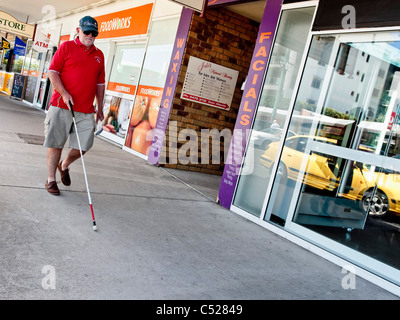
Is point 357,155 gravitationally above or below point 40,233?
above

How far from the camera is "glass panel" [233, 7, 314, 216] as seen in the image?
15.2 feet

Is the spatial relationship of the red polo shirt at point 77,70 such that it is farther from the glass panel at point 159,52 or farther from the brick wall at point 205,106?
the glass panel at point 159,52

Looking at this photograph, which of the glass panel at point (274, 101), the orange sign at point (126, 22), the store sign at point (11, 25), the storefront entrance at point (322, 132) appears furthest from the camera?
the store sign at point (11, 25)

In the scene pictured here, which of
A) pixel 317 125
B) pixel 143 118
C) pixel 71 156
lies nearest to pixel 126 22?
pixel 143 118

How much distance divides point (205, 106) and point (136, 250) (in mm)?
4813

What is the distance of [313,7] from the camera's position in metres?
4.41

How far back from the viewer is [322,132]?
4309 mm

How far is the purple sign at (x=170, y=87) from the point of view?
7.01 meters

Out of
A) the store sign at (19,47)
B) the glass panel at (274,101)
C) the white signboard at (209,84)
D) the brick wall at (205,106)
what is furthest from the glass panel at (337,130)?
the store sign at (19,47)

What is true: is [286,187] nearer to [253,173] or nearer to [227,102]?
[253,173]

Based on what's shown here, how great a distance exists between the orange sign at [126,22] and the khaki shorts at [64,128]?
5234mm

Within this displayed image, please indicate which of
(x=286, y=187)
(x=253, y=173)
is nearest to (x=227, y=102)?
(x=253, y=173)

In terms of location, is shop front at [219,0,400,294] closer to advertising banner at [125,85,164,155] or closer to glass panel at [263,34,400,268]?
glass panel at [263,34,400,268]

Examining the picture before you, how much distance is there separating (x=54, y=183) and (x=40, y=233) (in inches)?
41.9
